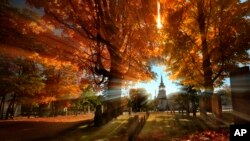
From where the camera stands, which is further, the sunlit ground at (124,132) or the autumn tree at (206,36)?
the autumn tree at (206,36)

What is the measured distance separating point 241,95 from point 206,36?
31.2 feet

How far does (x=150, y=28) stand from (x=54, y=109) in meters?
32.4

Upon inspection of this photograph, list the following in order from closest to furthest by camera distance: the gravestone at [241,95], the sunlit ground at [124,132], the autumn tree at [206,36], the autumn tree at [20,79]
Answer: the gravestone at [241,95], the sunlit ground at [124,132], the autumn tree at [206,36], the autumn tree at [20,79]

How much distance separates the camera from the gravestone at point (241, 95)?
666 centimetres

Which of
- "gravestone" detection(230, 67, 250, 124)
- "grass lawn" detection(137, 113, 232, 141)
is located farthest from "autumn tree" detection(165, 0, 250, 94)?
"gravestone" detection(230, 67, 250, 124)

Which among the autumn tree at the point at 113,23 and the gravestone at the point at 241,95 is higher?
the autumn tree at the point at 113,23

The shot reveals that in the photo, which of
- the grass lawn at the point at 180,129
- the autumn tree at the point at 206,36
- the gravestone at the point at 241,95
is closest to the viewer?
the gravestone at the point at 241,95

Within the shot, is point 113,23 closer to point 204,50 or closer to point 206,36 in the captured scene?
point 206,36

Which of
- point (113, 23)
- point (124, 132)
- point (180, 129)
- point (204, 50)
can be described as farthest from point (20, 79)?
point (204, 50)

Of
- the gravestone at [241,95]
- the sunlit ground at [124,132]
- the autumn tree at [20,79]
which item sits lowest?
the sunlit ground at [124,132]

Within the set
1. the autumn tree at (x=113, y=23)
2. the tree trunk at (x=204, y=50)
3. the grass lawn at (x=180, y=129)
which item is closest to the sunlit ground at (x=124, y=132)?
the grass lawn at (x=180, y=129)

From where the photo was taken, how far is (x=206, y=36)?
15523 mm

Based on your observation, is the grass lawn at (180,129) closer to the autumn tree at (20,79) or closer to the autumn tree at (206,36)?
the autumn tree at (206,36)

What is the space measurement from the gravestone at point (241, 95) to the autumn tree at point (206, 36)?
25.7 ft
